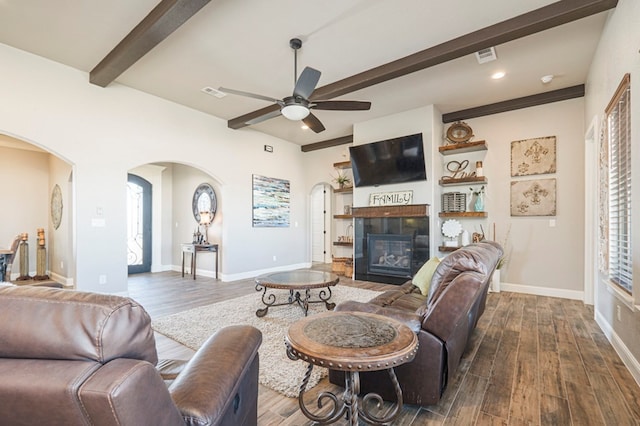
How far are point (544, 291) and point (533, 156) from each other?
2137 mm

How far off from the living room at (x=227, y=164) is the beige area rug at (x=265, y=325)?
64.0 inches

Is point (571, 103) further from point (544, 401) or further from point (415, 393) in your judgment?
point (415, 393)

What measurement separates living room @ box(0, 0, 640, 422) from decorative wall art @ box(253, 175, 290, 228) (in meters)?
0.18

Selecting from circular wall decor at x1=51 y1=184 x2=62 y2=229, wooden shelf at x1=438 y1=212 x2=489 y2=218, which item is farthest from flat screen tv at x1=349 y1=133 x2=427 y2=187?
circular wall decor at x1=51 y1=184 x2=62 y2=229

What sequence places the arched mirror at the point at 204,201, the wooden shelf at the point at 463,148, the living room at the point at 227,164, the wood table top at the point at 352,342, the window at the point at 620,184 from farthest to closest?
the arched mirror at the point at 204,201 < the wooden shelf at the point at 463,148 < the living room at the point at 227,164 < the window at the point at 620,184 < the wood table top at the point at 352,342

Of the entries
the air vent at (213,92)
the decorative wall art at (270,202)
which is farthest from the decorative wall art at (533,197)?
the air vent at (213,92)

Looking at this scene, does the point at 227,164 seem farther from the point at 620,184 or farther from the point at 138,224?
the point at 620,184

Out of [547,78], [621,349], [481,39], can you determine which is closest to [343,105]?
[481,39]

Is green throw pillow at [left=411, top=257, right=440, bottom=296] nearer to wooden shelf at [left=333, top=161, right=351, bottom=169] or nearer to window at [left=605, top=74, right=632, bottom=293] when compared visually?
window at [left=605, top=74, right=632, bottom=293]

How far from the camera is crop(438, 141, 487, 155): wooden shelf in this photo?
5008mm

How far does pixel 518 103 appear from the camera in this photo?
4859mm

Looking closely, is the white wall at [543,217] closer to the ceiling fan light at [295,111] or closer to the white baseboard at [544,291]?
the white baseboard at [544,291]

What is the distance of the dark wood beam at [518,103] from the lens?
4.47 metres

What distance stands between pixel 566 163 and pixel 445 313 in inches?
173
